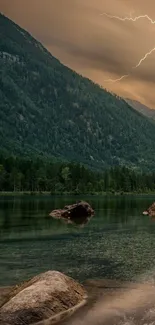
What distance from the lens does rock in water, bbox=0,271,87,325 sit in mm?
20938

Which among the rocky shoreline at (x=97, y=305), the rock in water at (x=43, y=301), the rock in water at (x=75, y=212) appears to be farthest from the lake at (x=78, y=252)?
the rock in water at (x=75, y=212)

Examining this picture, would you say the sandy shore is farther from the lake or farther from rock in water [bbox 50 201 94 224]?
rock in water [bbox 50 201 94 224]

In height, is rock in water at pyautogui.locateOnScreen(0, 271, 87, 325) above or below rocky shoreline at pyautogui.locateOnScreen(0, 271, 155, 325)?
above

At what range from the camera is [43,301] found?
22094 mm

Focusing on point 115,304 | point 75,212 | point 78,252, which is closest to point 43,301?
point 115,304

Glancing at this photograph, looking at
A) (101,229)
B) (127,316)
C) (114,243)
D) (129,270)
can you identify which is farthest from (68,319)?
(101,229)

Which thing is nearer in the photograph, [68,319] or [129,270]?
[68,319]

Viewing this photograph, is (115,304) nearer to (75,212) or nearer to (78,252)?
(78,252)

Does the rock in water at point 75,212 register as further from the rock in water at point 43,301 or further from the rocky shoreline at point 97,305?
the rock in water at point 43,301

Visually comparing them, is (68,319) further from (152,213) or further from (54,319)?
(152,213)

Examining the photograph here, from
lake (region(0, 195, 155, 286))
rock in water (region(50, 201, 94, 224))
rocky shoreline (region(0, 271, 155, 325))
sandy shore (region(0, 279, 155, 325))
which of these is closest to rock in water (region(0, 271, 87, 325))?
rocky shoreline (region(0, 271, 155, 325))

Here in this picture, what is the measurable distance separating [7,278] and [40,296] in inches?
362

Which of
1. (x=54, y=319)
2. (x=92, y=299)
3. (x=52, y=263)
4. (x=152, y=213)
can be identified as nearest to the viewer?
(x=54, y=319)

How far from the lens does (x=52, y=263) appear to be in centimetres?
3728
